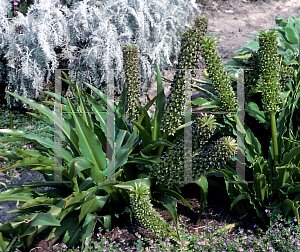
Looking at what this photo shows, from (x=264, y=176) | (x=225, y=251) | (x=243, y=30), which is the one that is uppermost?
(x=243, y=30)

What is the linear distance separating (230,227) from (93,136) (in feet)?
4.61

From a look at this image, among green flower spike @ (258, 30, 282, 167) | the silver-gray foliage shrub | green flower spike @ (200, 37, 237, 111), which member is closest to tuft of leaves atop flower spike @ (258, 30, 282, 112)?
green flower spike @ (258, 30, 282, 167)

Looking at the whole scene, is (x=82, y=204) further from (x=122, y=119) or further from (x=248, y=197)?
(x=248, y=197)

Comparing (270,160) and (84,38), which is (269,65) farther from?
(84,38)

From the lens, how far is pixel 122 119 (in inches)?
120

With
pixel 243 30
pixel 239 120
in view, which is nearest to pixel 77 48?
pixel 239 120

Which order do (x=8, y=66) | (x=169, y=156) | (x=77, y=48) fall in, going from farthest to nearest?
(x=77, y=48), (x=8, y=66), (x=169, y=156)

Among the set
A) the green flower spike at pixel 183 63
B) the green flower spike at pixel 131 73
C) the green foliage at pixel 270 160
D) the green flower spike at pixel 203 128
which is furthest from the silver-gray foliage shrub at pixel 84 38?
the green flower spike at pixel 203 128

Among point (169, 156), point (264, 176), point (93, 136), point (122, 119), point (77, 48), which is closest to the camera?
point (169, 156)

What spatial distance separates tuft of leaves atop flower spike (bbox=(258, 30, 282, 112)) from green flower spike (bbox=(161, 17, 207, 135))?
0.46 m

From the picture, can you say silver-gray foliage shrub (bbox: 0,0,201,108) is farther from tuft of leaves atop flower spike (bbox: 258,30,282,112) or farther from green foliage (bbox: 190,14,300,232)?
tuft of leaves atop flower spike (bbox: 258,30,282,112)

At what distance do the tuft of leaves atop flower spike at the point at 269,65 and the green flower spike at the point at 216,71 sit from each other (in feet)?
0.82

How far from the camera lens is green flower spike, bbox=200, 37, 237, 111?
2273mm

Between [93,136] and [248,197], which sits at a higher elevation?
[93,136]
